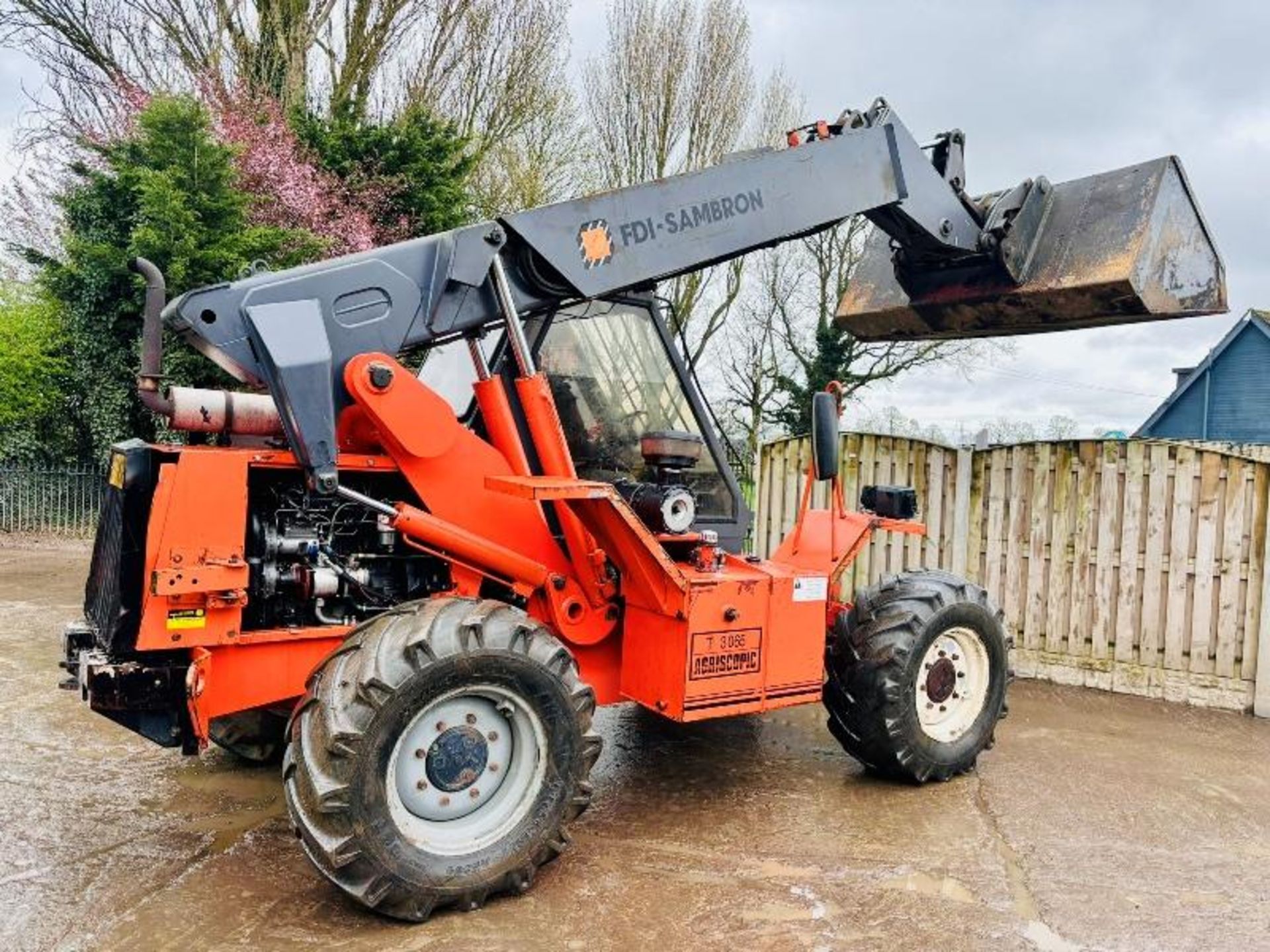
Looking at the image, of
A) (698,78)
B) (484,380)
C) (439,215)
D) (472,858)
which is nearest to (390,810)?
(472,858)

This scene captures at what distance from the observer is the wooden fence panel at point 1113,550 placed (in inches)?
275

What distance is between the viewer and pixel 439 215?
17219 millimetres

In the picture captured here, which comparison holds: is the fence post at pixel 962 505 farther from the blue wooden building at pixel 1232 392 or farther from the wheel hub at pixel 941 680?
the blue wooden building at pixel 1232 392

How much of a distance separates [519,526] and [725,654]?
107 centimetres

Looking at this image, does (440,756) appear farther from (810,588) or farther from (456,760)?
(810,588)

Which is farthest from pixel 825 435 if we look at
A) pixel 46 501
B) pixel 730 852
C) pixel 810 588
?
pixel 46 501

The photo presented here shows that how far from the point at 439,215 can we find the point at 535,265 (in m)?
13.8

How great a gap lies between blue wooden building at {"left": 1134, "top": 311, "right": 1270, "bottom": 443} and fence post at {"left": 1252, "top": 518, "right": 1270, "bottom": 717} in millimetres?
22801

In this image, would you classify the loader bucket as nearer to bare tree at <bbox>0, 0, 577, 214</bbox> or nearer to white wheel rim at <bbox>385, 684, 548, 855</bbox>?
white wheel rim at <bbox>385, 684, 548, 855</bbox>

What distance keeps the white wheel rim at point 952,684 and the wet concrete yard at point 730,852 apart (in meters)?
0.31

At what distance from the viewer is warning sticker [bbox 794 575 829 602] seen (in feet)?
15.1

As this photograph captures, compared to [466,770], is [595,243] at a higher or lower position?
higher

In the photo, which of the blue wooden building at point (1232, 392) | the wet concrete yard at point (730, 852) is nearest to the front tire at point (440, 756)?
the wet concrete yard at point (730, 852)

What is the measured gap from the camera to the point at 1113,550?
7.48 metres
